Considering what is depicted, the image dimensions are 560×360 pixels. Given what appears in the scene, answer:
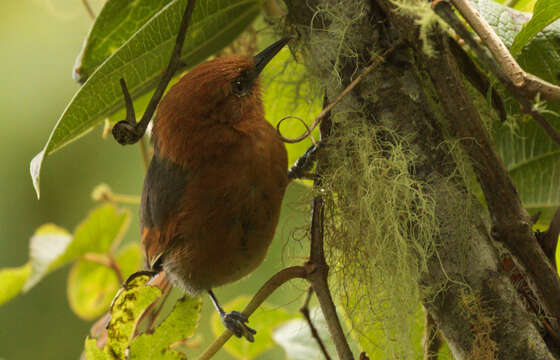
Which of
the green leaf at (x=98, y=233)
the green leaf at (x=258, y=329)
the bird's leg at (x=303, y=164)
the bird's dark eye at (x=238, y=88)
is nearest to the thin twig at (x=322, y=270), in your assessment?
the bird's leg at (x=303, y=164)

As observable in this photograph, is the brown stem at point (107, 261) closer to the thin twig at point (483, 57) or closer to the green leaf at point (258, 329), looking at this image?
the green leaf at point (258, 329)

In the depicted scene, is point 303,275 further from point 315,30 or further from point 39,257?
point 39,257

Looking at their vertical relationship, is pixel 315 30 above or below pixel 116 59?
below

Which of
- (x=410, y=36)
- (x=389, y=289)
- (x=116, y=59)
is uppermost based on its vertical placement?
(x=116, y=59)

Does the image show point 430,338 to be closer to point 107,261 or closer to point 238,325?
point 238,325

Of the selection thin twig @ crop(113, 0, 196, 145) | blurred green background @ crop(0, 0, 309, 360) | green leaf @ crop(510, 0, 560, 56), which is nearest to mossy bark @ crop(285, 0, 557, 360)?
green leaf @ crop(510, 0, 560, 56)

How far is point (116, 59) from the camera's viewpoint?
1264mm

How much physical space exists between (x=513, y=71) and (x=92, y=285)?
5.25 feet

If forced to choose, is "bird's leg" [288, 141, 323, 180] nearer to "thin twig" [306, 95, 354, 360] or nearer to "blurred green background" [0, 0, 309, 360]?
"thin twig" [306, 95, 354, 360]

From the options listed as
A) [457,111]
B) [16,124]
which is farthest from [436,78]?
[16,124]

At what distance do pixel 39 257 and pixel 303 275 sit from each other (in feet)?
3.60

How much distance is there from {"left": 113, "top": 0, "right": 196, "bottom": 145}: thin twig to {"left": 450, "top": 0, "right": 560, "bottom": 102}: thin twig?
1.90ft

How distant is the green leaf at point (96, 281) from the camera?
2141 mm

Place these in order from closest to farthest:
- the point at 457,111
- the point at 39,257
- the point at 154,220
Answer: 1. the point at 457,111
2. the point at 154,220
3. the point at 39,257
